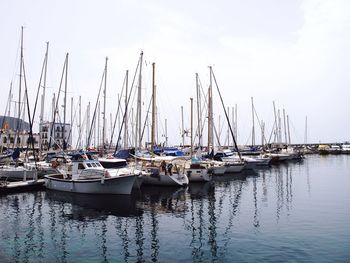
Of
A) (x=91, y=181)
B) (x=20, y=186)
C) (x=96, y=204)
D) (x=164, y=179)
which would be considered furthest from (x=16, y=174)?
(x=164, y=179)

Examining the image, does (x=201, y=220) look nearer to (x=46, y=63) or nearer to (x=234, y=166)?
(x=234, y=166)

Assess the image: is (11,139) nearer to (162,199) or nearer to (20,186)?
(20,186)

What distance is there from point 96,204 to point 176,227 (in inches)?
419

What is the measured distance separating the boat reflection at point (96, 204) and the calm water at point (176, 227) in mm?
81

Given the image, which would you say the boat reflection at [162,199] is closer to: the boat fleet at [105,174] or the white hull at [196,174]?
the boat fleet at [105,174]

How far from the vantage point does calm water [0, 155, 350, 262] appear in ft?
51.4

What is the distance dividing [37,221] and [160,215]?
29.2ft

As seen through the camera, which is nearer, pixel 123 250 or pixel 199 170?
pixel 123 250

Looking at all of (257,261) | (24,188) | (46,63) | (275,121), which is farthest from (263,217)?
(275,121)

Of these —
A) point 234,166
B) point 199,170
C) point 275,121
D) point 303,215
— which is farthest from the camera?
point 275,121

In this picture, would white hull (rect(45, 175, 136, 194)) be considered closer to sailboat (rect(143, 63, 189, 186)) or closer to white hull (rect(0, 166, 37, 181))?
sailboat (rect(143, 63, 189, 186))

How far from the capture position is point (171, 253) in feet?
52.0

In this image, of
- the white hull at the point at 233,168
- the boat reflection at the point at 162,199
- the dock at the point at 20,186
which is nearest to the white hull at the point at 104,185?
the boat reflection at the point at 162,199

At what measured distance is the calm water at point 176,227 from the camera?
1568 centimetres
